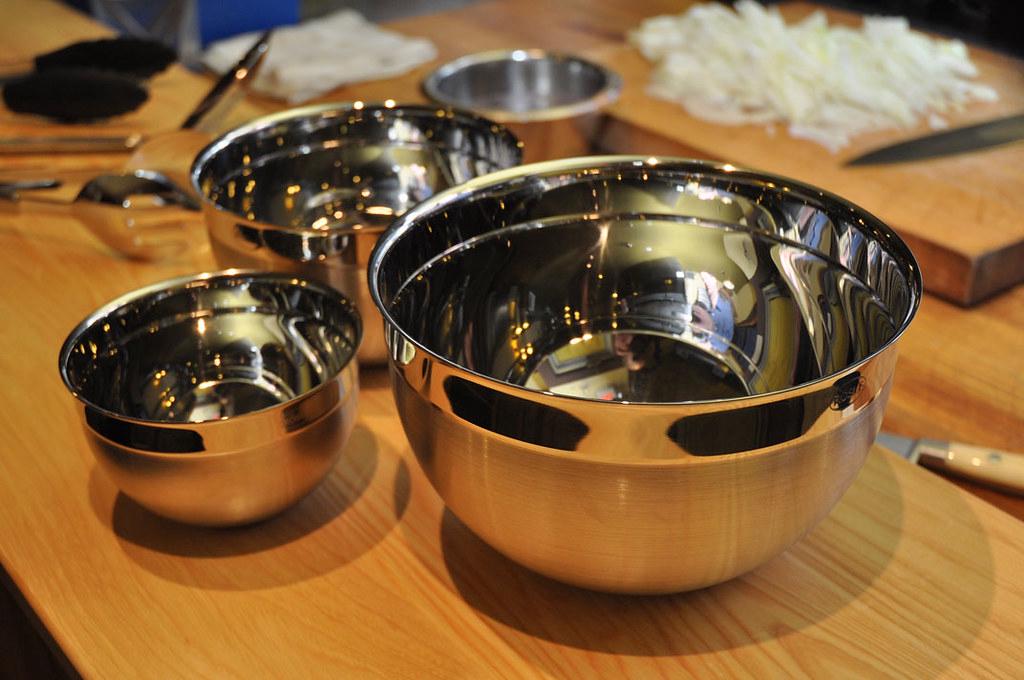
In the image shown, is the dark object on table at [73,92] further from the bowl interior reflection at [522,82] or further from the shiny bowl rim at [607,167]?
the shiny bowl rim at [607,167]

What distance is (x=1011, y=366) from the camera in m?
0.76

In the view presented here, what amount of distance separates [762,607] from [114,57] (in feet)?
3.23

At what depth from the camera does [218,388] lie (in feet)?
2.17

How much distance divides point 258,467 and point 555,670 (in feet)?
0.58

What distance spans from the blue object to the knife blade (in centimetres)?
82

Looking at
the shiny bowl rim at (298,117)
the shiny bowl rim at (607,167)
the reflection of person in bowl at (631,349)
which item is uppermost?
the shiny bowl rim at (607,167)

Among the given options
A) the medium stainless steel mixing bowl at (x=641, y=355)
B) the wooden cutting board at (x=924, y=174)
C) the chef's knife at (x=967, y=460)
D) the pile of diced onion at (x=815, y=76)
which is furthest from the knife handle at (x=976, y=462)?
the pile of diced onion at (x=815, y=76)

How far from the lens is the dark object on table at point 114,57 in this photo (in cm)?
118

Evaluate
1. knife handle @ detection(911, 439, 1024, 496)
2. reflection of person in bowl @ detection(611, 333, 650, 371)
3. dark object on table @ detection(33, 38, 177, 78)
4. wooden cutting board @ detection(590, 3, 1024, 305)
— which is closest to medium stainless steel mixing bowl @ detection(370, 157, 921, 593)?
reflection of person in bowl @ detection(611, 333, 650, 371)

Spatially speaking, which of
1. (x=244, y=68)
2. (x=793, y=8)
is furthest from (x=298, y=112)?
(x=793, y=8)

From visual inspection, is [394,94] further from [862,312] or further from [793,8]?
[862,312]

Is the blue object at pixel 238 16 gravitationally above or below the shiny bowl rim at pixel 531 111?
below

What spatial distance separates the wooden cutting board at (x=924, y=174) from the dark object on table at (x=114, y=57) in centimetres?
51

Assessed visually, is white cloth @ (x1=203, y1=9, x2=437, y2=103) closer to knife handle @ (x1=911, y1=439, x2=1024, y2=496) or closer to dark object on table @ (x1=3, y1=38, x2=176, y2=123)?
dark object on table @ (x1=3, y1=38, x2=176, y2=123)
